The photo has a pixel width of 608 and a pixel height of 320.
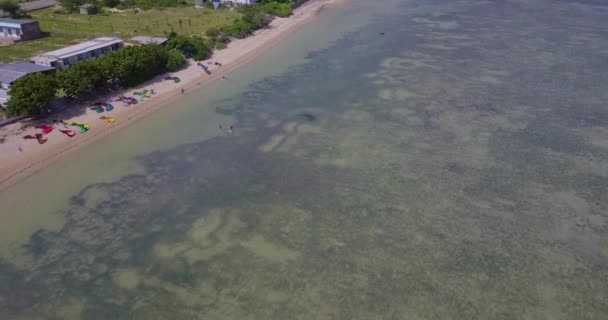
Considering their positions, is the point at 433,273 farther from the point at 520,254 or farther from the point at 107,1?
the point at 107,1

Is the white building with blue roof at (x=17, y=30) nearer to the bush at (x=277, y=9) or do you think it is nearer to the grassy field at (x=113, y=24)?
the grassy field at (x=113, y=24)

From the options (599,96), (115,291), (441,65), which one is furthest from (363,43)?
(115,291)

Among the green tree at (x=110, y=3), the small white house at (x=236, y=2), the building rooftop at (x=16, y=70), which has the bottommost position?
the building rooftop at (x=16, y=70)

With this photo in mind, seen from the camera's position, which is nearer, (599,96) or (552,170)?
(552,170)

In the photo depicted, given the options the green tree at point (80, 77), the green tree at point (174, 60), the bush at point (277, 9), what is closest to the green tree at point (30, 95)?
the green tree at point (80, 77)

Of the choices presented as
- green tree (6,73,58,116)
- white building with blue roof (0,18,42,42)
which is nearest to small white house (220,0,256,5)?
white building with blue roof (0,18,42,42)

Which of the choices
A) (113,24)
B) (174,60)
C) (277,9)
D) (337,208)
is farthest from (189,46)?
(337,208)
